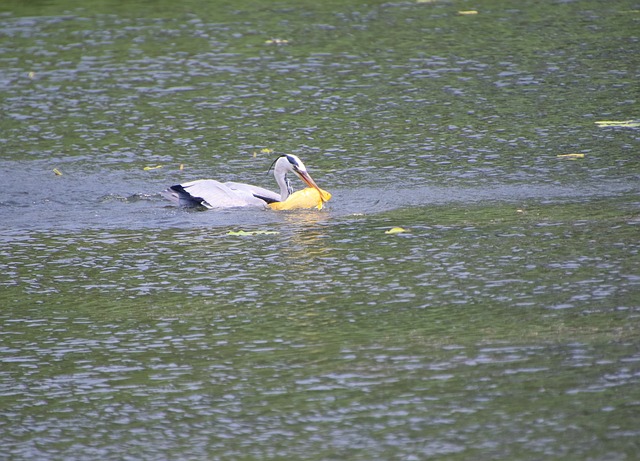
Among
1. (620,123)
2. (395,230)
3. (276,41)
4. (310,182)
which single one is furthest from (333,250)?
(276,41)

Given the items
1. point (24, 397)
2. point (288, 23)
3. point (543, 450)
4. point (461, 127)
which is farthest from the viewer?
point (288, 23)

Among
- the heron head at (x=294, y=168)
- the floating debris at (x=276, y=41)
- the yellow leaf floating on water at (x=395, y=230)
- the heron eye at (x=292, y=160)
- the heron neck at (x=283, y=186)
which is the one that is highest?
the floating debris at (x=276, y=41)

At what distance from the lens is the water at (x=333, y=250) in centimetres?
605

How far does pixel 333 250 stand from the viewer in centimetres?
928

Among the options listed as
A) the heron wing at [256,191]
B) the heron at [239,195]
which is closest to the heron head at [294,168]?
the heron at [239,195]

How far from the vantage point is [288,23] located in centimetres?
1983

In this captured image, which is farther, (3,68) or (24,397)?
(3,68)

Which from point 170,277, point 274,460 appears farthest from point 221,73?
point 274,460

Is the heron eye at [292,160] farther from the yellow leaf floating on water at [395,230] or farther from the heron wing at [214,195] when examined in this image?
the yellow leaf floating on water at [395,230]

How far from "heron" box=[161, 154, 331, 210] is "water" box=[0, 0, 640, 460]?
0.13 meters

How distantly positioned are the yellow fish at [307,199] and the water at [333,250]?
0.43 feet

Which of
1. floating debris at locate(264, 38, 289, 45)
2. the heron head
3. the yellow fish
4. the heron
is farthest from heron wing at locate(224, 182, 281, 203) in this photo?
floating debris at locate(264, 38, 289, 45)

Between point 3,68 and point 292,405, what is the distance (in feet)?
40.9

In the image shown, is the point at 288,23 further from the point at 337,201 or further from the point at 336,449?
the point at 336,449
